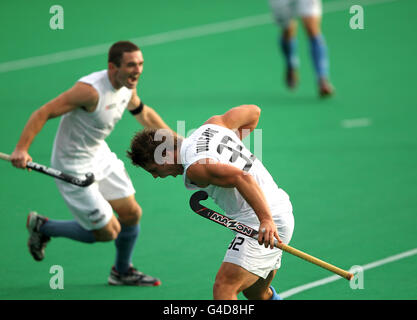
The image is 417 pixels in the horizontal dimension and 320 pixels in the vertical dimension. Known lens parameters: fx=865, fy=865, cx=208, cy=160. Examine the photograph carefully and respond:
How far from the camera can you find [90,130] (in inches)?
285

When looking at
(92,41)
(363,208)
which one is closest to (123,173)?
(363,208)

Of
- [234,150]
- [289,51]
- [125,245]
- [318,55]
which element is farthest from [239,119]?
[289,51]

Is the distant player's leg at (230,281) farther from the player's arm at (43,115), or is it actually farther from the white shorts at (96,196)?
the player's arm at (43,115)

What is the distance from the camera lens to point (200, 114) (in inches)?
492

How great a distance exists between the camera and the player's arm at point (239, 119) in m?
6.15

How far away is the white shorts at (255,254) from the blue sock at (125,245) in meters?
1.65

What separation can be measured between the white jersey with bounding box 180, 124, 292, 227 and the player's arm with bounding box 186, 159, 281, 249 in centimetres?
14

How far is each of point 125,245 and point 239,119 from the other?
1841mm

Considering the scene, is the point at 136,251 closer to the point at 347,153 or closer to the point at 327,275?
the point at 327,275

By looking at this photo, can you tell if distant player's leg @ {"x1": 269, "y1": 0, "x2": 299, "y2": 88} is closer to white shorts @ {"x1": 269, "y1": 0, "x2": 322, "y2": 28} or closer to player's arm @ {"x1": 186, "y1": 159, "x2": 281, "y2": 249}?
white shorts @ {"x1": 269, "y1": 0, "x2": 322, "y2": 28}

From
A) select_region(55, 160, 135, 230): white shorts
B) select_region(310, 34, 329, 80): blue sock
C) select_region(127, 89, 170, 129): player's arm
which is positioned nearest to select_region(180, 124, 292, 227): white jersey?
select_region(55, 160, 135, 230): white shorts

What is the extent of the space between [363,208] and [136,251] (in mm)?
2544

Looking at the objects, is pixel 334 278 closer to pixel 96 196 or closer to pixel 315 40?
pixel 96 196

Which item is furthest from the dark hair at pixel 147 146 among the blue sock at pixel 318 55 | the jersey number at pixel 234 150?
the blue sock at pixel 318 55
